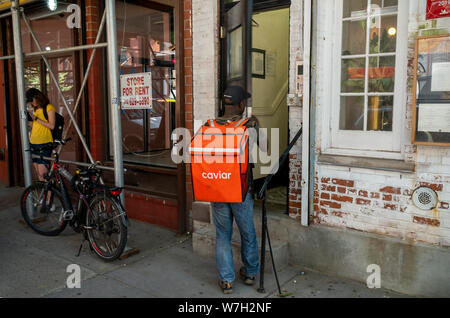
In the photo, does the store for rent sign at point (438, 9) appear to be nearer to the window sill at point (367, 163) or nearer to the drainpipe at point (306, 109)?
the drainpipe at point (306, 109)

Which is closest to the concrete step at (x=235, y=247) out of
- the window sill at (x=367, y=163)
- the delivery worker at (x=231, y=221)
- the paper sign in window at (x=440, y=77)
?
the delivery worker at (x=231, y=221)

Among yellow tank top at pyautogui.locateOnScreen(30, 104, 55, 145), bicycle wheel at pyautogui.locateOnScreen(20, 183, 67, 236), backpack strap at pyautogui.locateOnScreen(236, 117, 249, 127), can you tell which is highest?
backpack strap at pyautogui.locateOnScreen(236, 117, 249, 127)

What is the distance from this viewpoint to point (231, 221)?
3.88 m

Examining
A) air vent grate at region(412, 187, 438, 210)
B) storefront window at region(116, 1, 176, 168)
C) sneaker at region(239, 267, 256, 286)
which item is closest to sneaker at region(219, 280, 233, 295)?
sneaker at region(239, 267, 256, 286)

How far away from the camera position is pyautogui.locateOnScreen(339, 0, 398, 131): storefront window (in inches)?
154

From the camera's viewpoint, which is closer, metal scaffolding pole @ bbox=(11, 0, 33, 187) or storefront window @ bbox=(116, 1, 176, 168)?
metal scaffolding pole @ bbox=(11, 0, 33, 187)

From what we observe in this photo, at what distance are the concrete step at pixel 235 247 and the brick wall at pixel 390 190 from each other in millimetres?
407

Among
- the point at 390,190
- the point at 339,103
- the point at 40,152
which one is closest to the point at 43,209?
the point at 40,152

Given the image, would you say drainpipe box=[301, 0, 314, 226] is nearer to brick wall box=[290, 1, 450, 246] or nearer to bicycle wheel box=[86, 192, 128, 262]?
brick wall box=[290, 1, 450, 246]

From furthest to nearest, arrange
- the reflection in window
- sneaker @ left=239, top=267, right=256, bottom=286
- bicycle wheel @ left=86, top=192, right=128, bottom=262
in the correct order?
1. the reflection in window
2. bicycle wheel @ left=86, top=192, right=128, bottom=262
3. sneaker @ left=239, top=267, right=256, bottom=286

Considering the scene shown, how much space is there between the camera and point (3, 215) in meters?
6.47

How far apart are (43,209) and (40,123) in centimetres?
124

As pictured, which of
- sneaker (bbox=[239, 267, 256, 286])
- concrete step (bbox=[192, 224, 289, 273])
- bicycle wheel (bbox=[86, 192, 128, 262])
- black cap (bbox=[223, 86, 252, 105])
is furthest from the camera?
bicycle wheel (bbox=[86, 192, 128, 262])

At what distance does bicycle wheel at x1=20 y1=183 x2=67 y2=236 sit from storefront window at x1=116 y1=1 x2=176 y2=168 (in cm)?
134
